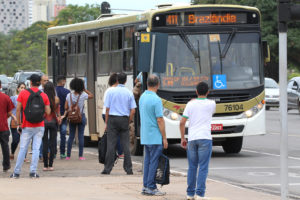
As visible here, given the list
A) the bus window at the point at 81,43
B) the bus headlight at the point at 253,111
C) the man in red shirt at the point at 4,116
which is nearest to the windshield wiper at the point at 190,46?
the bus headlight at the point at 253,111

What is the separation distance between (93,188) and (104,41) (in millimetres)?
9174

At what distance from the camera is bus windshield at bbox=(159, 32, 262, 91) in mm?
17984

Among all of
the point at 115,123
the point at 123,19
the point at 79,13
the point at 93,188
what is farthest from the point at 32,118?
the point at 79,13

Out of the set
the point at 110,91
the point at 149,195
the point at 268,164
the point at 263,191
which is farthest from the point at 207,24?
the point at 149,195

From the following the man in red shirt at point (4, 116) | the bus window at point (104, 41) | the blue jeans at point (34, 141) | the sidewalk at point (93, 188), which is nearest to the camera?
the sidewalk at point (93, 188)

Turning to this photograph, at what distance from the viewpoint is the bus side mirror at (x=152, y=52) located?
46.5 ft

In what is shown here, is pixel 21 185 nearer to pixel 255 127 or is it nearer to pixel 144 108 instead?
pixel 144 108

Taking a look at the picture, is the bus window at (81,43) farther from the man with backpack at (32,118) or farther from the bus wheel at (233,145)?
the man with backpack at (32,118)

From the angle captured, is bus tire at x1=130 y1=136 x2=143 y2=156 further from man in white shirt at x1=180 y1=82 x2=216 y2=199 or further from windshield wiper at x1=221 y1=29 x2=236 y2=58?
man in white shirt at x1=180 y1=82 x2=216 y2=199

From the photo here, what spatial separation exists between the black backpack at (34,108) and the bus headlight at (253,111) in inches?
225

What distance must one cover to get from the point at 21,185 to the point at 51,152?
8.62ft

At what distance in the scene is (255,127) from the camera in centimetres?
1834

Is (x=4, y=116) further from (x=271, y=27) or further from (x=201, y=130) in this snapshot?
(x=271, y=27)

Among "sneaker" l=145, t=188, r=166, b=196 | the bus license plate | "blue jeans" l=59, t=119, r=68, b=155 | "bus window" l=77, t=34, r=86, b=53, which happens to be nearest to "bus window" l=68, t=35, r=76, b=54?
"bus window" l=77, t=34, r=86, b=53
